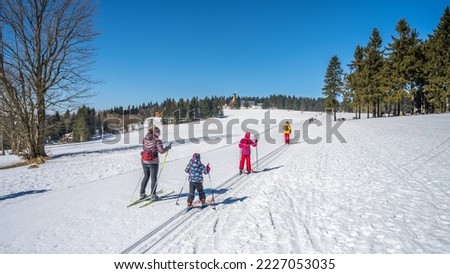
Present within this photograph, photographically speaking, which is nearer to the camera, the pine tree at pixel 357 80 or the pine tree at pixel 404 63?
the pine tree at pixel 404 63

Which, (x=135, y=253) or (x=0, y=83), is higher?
(x=0, y=83)

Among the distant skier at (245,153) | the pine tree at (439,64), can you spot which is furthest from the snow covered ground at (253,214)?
the pine tree at (439,64)

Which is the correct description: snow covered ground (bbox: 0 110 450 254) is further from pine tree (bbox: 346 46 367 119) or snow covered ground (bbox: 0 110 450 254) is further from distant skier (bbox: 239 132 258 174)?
pine tree (bbox: 346 46 367 119)

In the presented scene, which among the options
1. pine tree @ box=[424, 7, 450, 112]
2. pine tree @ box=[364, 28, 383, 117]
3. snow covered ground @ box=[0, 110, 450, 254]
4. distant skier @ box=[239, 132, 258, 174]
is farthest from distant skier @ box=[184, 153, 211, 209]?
Answer: pine tree @ box=[364, 28, 383, 117]

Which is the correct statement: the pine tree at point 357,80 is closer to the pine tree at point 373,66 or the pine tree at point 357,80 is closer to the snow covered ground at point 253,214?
the pine tree at point 373,66

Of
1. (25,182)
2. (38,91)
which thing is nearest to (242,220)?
(25,182)

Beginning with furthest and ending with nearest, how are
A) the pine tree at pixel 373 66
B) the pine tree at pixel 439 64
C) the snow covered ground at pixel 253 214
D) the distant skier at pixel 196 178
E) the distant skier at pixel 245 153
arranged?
the pine tree at pixel 373 66 < the pine tree at pixel 439 64 < the distant skier at pixel 245 153 < the distant skier at pixel 196 178 < the snow covered ground at pixel 253 214

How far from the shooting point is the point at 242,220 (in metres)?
6.48

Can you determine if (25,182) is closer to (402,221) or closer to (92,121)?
(402,221)

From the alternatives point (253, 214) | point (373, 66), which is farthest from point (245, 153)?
point (373, 66)

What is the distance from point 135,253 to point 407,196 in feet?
24.2

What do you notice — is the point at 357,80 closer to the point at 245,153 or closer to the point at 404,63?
the point at 404,63

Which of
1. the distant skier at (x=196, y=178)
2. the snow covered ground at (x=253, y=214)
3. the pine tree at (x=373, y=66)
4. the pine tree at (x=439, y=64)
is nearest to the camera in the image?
the snow covered ground at (x=253, y=214)
